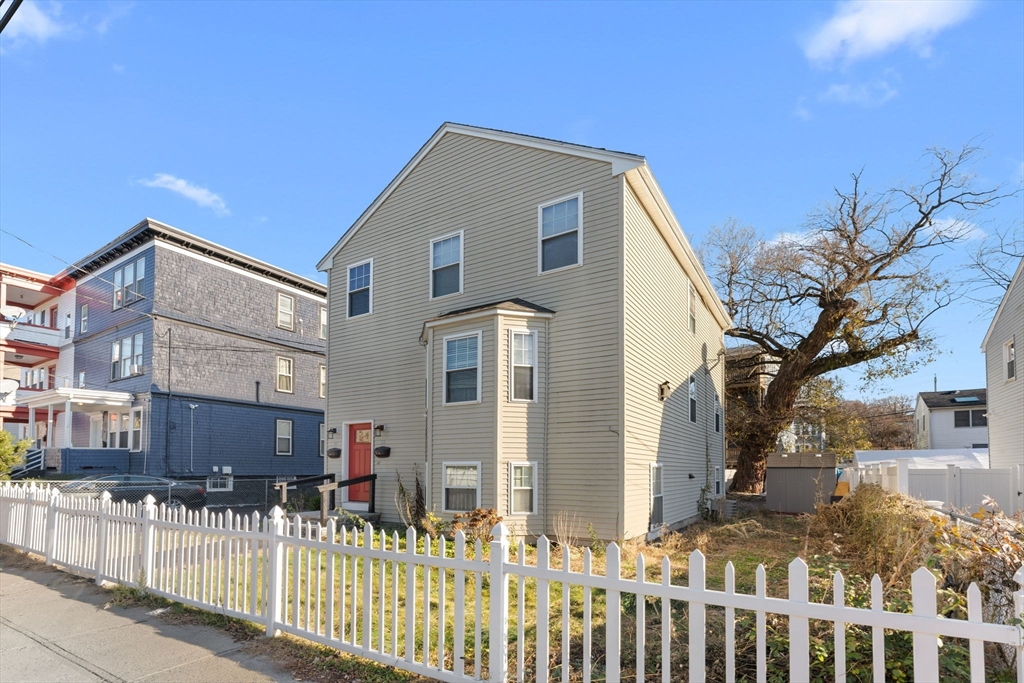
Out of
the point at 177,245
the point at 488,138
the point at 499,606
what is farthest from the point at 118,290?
the point at 499,606

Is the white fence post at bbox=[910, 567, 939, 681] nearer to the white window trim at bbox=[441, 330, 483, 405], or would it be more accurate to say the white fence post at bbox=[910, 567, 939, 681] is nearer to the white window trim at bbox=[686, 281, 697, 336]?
the white window trim at bbox=[441, 330, 483, 405]

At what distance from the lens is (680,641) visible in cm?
525

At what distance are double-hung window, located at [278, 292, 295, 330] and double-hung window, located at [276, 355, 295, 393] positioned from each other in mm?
1343

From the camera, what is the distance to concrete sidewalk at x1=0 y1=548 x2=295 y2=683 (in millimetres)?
5211

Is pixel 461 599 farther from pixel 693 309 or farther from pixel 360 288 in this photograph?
pixel 693 309

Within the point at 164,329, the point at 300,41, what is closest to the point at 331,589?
the point at 300,41

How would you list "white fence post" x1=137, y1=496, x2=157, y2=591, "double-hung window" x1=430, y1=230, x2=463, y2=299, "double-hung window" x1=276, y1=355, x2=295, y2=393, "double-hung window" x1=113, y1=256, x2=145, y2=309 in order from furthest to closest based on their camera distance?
"double-hung window" x1=276, y1=355, x2=295, y2=393
"double-hung window" x1=113, y1=256, x2=145, y2=309
"double-hung window" x1=430, y1=230, x2=463, y2=299
"white fence post" x1=137, y1=496, x2=157, y2=591

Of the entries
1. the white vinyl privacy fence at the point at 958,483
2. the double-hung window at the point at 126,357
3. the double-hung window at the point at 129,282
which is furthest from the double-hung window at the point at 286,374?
the white vinyl privacy fence at the point at 958,483

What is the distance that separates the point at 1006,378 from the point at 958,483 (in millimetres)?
7551

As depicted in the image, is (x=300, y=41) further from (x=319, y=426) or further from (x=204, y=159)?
(x=319, y=426)

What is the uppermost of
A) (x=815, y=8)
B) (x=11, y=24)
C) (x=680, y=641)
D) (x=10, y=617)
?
(x=815, y=8)

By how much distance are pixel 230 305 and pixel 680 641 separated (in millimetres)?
23519

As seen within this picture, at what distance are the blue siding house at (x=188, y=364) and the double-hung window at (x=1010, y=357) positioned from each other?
24687 mm

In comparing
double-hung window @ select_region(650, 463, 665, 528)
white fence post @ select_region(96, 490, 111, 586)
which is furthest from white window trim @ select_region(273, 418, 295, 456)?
white fence post @ select_region(96, 490, 111, 586)
